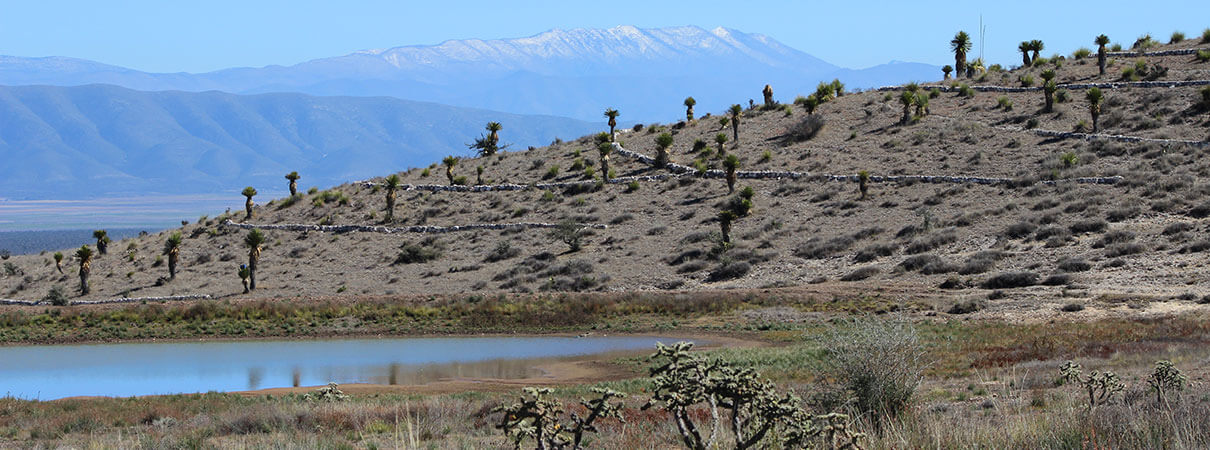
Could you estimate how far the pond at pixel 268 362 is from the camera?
102ft

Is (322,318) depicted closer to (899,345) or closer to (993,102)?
(899,345)

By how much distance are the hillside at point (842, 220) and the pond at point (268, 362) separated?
44.0 feet

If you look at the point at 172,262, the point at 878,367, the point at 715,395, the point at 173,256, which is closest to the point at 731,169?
the point at 173,256

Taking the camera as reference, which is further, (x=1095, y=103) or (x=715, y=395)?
(x=1095, y=103)

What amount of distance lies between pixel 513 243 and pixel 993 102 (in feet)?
120

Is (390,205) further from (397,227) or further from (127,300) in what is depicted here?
(127,300)

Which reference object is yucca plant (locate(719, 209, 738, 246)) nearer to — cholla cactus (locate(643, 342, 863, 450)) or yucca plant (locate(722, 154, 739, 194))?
yucca plant (locate(722, 154, 739, 194))

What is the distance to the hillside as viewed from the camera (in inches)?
1781

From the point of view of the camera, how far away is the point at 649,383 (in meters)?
21.2

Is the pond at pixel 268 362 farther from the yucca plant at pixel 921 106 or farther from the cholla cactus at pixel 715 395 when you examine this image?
the yucca plant at pixel 921 106

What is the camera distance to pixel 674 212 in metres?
67.3

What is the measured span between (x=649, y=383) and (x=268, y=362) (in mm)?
19037

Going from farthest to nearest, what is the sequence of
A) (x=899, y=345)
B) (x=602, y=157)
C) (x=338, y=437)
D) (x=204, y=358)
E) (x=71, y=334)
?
1. (x=602, y=157)
2. (x=71, y=334)
3. (x=204, y=358)
4. (x=338, y=437)
5. (x=899, y=345)

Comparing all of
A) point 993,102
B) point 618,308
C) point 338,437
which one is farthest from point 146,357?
point 993,102
